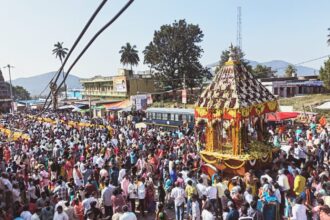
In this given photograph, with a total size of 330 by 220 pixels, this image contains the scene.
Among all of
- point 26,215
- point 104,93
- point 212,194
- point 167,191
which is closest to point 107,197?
point 167,191

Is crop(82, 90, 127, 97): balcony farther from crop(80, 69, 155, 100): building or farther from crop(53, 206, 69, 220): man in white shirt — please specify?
crop(53, 206, 69, 220): man in white shirt

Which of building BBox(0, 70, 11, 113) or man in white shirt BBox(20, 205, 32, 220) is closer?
man in white shirt BBox(20, 205, 32, 220)

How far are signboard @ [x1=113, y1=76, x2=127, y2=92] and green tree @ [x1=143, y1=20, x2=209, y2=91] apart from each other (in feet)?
17.5

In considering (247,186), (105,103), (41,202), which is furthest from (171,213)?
(105,103)

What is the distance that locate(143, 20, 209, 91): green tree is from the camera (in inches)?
1896

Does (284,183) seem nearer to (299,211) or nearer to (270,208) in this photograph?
(270,208)

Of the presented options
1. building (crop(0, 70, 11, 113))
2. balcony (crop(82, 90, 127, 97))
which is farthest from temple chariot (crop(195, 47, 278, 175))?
building (crop(0, 70, 11, 113))

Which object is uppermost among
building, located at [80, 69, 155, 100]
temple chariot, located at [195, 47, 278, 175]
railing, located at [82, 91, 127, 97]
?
building, located at [80, 69, 155, 100]

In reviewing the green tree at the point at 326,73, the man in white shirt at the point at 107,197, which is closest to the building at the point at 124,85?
the green tree at the point at 326,73

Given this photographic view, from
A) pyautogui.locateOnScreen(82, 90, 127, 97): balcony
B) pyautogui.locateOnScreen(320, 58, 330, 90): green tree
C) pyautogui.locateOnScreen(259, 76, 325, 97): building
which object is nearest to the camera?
pyautogui.locateOnScreen(320, 58, 330, 90): green tree

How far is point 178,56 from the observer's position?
48.6 metres

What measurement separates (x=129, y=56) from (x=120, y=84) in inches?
628

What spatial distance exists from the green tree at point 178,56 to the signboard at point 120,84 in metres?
5.33

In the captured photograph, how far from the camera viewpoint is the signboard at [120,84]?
168 feet
